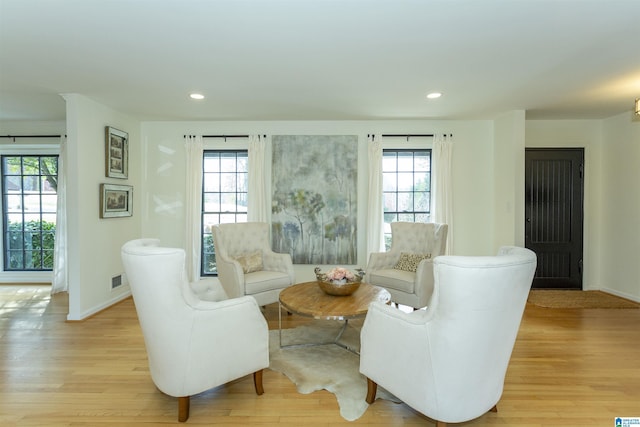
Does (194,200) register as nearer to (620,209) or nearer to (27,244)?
(27,244)

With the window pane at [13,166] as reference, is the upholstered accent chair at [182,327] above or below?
below

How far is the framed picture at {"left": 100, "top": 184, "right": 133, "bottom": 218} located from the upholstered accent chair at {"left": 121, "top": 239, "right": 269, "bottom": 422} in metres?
2.52

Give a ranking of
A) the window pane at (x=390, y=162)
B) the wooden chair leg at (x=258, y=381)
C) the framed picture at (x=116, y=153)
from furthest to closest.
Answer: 1. the window pane at (x=390, y=162)
2. the framed picture at (x=116, y=153)
3. the wooden chair leg at (x=258, y=381)

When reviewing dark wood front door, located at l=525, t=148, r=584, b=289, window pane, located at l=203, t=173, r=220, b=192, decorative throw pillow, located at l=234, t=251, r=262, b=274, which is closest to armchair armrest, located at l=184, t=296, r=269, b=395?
decorative throw pillow, located at l=234, t=251, r=262, b=274

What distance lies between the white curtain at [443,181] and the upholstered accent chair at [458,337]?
3.08 meters

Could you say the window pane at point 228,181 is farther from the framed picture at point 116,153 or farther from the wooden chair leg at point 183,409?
the wooden chair leg at point 183,409

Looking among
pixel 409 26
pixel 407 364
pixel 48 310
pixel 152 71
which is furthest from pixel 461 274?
→ pixel 48 310

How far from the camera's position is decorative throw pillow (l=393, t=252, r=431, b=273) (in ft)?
12.9

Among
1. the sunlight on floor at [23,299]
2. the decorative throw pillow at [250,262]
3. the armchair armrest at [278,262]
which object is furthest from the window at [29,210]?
the armchair armrest at [278,262]

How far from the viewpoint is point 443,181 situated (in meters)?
4.86

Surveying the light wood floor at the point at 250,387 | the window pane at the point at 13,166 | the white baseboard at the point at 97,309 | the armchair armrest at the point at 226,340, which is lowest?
the light wood floor at the point at 250,387

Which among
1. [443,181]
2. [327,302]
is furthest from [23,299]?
[443,181]

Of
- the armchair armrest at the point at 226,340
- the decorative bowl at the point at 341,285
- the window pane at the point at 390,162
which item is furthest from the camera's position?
the window pane at the point at 390,162

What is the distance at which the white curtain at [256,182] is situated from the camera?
16.1ft
